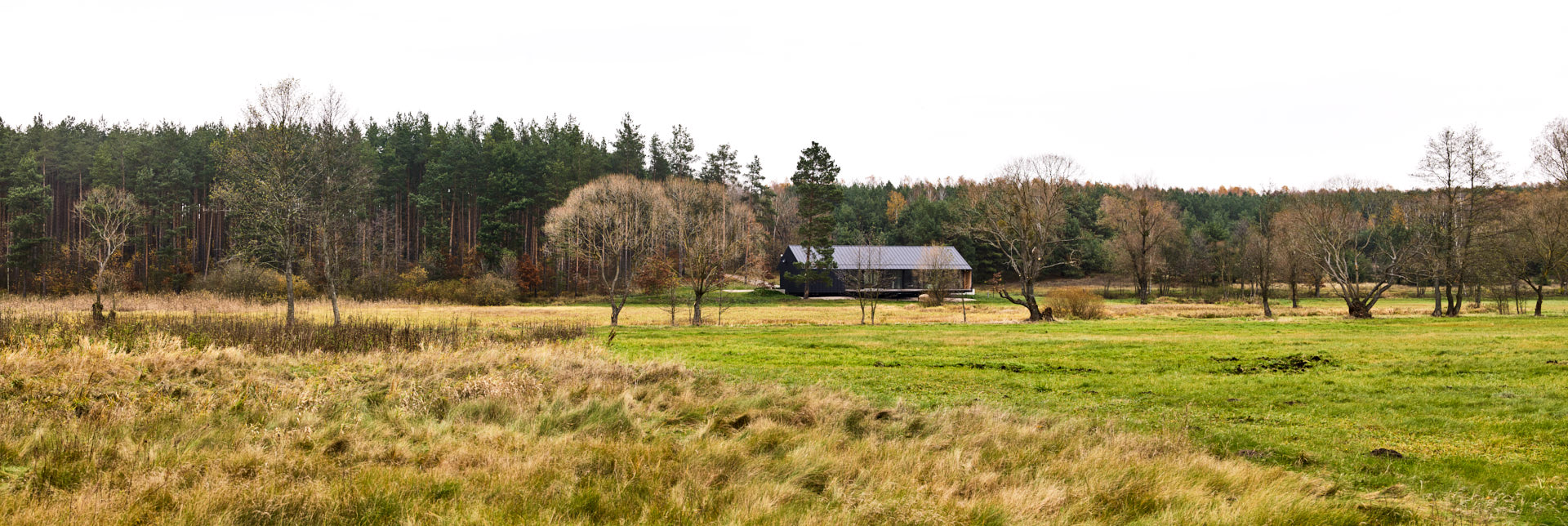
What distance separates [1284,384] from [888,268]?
5086 cm

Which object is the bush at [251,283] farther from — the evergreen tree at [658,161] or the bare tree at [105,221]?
→ the evergreen tree at [658,161]

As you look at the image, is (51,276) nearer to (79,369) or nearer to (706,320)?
(706,320)

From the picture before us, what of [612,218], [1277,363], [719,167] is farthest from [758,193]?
[1277,363]

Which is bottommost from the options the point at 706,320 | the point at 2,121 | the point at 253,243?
the point at 706,320

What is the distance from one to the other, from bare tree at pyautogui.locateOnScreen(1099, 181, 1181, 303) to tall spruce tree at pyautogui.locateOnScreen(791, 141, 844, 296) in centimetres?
2376

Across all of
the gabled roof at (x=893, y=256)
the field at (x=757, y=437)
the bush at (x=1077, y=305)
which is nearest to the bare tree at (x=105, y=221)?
the field at (x=757, y=437)

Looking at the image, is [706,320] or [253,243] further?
[253,243]

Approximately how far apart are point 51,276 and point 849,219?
68.2 meters

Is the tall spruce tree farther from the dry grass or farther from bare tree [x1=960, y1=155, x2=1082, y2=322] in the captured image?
bare tree [x1=960, y1=155, x2=1082, y2=322]

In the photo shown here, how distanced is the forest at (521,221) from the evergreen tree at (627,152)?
258 mm

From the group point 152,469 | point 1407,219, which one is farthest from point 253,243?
point 1407,219

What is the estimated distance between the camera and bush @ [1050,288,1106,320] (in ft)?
114

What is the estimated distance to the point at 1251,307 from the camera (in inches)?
1704

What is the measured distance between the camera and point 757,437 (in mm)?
7520
